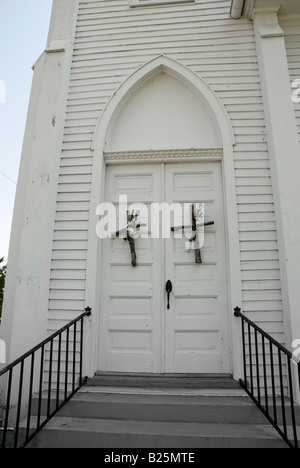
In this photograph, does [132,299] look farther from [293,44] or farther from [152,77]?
[293,44]

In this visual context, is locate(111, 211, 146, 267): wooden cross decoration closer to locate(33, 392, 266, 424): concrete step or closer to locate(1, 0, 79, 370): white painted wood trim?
locate(1, 0, 79, 370): white painted wood trim

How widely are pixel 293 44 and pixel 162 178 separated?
2.77 m

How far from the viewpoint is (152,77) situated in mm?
4840

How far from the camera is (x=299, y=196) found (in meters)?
3.77

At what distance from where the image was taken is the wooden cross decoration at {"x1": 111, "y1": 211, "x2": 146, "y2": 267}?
4.20 m

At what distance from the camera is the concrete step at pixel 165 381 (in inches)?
137

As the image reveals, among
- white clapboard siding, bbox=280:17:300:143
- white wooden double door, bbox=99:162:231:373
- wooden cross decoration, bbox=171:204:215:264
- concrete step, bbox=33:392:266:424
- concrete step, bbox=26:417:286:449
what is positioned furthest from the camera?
white clapboard siding, bbox=280:17:300:143

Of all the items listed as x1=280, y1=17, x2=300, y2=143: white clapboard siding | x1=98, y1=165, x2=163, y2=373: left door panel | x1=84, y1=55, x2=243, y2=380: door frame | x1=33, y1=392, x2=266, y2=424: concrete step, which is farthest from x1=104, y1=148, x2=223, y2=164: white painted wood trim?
x1=33, y1=392, x2=266, y2=424: concrete step

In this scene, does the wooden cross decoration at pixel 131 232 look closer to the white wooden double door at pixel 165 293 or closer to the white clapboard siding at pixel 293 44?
the white wooden double door at pixel 165 293

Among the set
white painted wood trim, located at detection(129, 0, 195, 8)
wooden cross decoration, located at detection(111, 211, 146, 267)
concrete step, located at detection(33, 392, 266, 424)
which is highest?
white painted wood trim, located at detection(129, 0, 195, 8)

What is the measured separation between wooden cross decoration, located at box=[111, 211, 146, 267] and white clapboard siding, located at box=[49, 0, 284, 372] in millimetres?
492

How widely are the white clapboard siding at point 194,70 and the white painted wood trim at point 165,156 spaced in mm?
293
